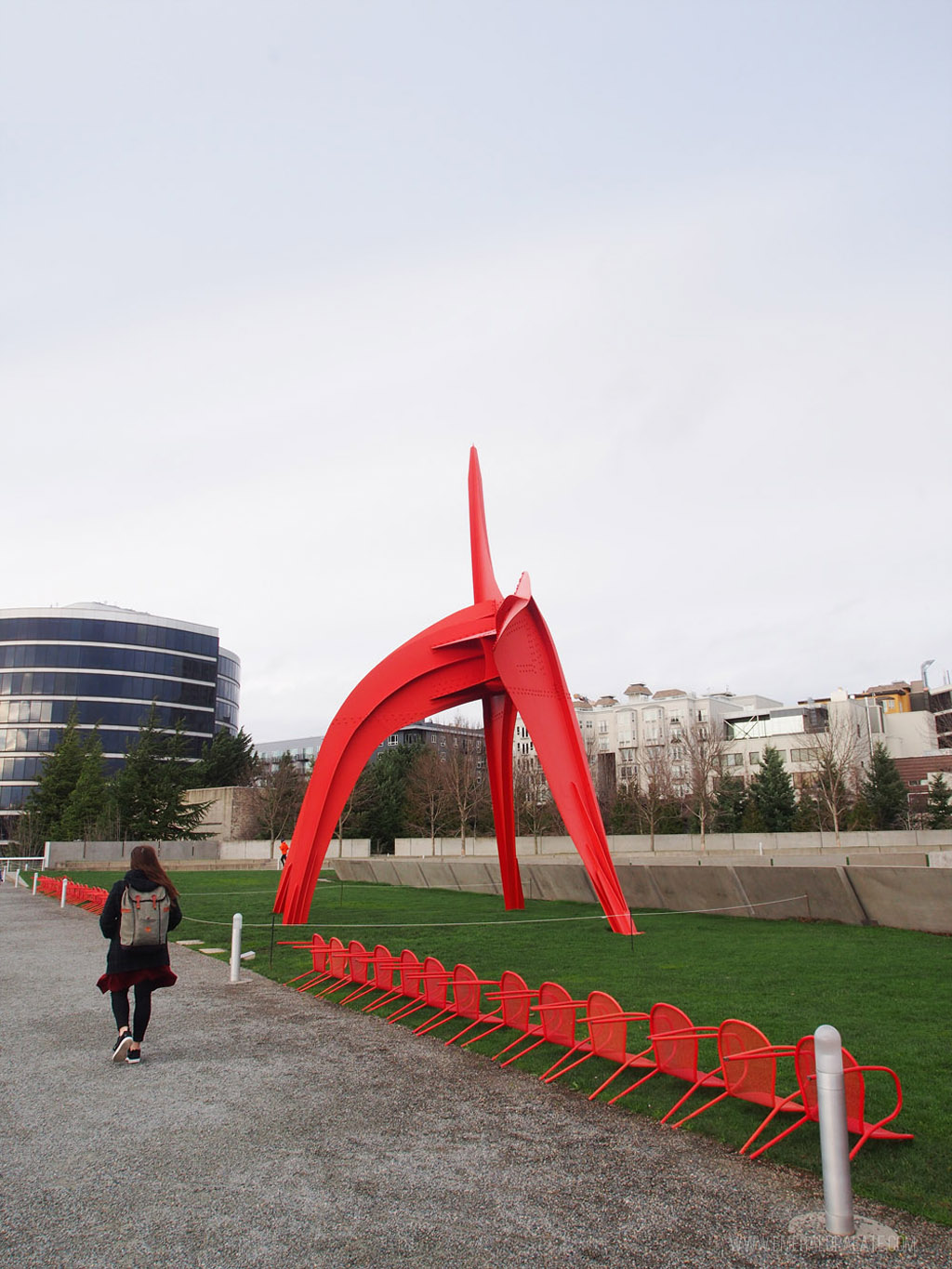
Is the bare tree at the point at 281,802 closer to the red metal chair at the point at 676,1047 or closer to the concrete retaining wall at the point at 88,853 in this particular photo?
the concrete retaining wall at the point at 88,853

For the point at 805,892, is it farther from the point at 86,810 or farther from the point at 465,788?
the point at 86,810

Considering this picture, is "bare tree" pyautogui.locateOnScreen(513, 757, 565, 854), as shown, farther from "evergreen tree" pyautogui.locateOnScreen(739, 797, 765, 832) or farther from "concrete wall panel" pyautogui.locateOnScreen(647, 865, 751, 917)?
"concrete wall panel" pyautogui.locateOnScreen(647, 865, 751, 917)


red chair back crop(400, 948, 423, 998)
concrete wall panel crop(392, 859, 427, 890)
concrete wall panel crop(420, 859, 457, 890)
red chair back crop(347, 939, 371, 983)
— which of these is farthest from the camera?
concrete wall panel crop(392, 859, 427, 890)

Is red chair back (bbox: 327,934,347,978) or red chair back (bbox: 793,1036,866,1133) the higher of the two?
red chair back (bbox: 793,1036,866,1133)

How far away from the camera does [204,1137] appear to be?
519 cm

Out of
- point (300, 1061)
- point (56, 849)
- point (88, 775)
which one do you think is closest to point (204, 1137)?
point (300, 1061)

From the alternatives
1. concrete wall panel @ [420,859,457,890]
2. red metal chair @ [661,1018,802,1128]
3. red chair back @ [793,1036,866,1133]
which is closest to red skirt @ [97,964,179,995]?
red metal chair @ [661,1018,802,1128]

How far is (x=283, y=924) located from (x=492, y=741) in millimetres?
6135

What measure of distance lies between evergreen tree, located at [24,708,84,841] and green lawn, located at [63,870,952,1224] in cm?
4154

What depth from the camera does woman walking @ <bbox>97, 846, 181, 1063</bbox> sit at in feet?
23.1

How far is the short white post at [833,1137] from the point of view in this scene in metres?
3.73

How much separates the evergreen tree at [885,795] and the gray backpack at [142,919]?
172ft

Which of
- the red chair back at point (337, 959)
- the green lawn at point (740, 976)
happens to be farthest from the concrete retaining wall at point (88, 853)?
the red chair back at point (337, 959)

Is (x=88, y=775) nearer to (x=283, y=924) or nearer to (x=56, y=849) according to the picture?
(x=56, y=849)
